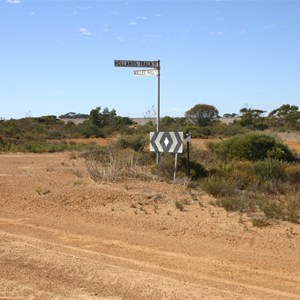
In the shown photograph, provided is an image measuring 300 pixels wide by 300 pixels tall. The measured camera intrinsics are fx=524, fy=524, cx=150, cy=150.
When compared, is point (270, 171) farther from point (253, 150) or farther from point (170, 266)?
point (170, 266)

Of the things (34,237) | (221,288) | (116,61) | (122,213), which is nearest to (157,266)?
(221,288)

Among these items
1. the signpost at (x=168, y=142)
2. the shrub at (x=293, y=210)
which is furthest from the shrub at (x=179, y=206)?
the signpost at (x=168, y=142)

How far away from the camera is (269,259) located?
8.08 metres

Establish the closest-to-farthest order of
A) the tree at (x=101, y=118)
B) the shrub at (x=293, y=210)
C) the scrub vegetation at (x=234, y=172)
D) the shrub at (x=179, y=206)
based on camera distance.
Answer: the shrub at (x=293, y=210)
the scrub vegetation at (x=234, y=172)
the shrub at (x=179, y=206)
the tree at (x=101, y=118)

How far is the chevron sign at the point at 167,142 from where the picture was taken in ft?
49.8

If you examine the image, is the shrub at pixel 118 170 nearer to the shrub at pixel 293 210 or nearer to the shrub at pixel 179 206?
the shrub at pixel 179 206

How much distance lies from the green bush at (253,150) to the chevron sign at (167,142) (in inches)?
188

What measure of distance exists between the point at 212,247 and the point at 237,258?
0.73 m

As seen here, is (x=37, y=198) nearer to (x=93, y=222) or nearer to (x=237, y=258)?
(x=93, y=222)

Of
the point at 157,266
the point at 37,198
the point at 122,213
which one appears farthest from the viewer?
the point at 37,198

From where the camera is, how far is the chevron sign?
15188mm

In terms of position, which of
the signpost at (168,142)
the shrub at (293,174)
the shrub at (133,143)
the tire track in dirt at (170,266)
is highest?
the signpost at (168,142)

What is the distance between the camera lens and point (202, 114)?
268 feet

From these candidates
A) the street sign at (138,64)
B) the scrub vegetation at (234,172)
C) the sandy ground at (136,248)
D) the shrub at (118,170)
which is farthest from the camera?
the street sign at (138,64)
